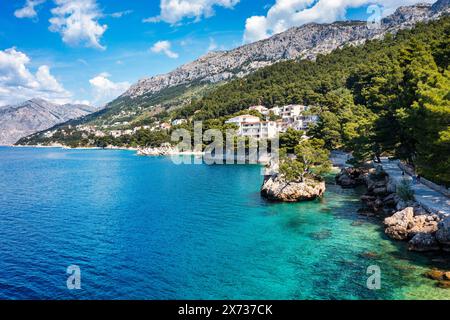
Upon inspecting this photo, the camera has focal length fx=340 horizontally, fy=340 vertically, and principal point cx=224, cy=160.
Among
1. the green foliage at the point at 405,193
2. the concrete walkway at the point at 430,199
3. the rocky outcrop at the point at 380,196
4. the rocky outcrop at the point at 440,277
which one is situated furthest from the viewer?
the rocky outcrop at the point at 380,196

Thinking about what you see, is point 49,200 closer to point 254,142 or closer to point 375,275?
point 375,275

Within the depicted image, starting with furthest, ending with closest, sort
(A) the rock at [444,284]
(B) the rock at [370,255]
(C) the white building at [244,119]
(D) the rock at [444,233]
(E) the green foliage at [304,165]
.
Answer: (C) the white building at [244,119] < (E) the green foliage at [304,165] < (B) the rock at [370,255] < (D) the rock at [444,233] < (A) the rock at [444,284]

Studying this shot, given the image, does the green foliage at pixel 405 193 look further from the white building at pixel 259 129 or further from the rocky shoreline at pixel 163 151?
the rocky shoreline at pixel 163 151

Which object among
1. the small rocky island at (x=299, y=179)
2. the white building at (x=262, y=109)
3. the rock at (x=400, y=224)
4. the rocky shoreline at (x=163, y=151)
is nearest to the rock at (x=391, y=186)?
the small rocky island at (x=299, y=179)

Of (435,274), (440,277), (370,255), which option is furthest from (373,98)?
(440,277)

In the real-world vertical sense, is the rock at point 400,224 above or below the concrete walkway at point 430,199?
below

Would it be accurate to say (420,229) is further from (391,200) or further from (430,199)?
(391,200)
